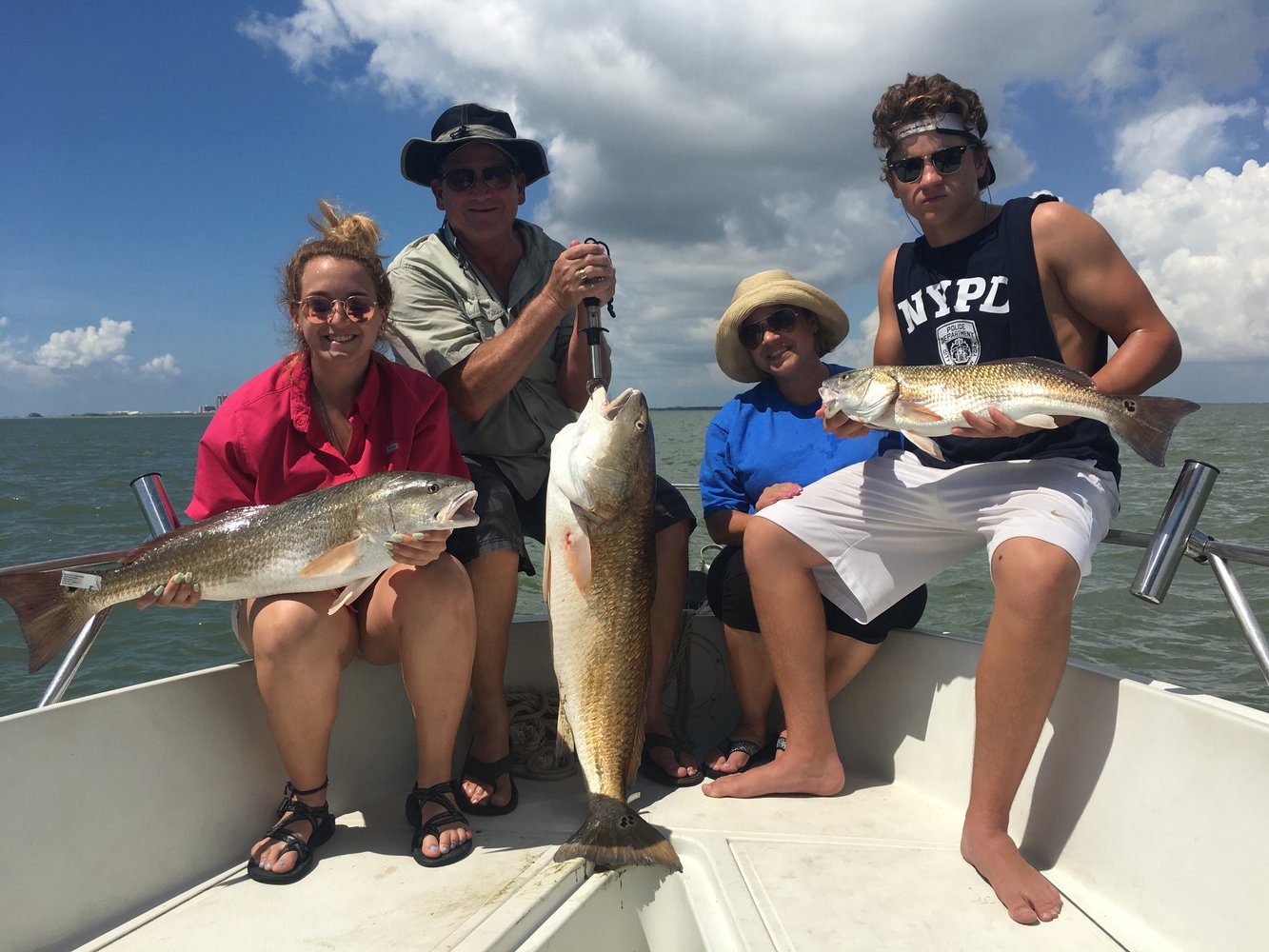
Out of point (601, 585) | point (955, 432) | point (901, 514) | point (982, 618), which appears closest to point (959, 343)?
point (955, 432)

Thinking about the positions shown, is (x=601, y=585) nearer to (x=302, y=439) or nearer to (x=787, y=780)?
(x=787, y=780)

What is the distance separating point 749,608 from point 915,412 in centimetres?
115

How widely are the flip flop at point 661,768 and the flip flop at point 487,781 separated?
0.54 m

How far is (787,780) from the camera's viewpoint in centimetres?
332

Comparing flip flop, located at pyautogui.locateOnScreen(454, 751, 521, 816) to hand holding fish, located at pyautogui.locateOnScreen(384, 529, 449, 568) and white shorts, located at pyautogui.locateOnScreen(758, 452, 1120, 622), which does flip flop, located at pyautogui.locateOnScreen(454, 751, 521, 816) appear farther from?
white shorts, located at pyautogui.locateOnScreen(758, 452, 1120, 622)

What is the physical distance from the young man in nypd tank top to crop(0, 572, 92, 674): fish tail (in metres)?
2.42

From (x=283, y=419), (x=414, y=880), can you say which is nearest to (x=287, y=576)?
(x=283, y=419)

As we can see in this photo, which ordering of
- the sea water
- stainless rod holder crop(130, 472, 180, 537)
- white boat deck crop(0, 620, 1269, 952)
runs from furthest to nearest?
the sea water
stainless rod holder crop(130, 472, 180, 537)
white boat deck crop(0, 620, 1269, 952)

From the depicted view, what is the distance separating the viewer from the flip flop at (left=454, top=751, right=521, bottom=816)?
10.5 feet

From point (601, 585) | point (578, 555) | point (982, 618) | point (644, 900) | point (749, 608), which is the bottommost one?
point (982, 618)

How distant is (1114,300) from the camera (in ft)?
10.0

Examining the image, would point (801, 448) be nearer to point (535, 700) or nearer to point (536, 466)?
point (536, 466)

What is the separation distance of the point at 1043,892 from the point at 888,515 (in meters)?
1.40

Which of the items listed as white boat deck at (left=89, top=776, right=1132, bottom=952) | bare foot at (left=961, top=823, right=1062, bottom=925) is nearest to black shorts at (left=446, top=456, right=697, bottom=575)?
white boat deck at (left=89, top=776, right=1132, bottom=952)
